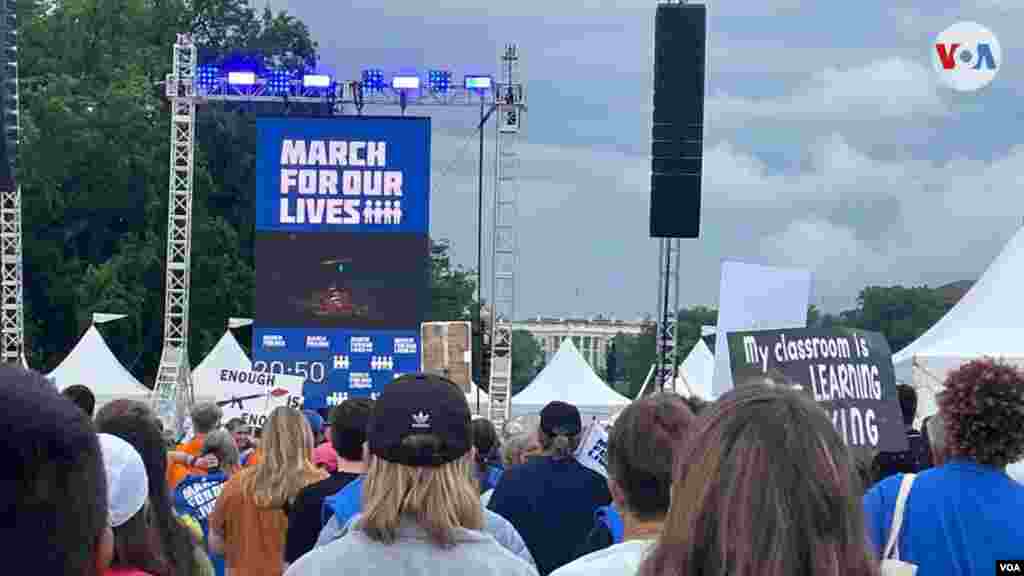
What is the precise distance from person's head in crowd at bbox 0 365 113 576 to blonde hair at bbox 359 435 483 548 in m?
1.43

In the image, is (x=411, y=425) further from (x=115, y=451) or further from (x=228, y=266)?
(x=228, y=266)

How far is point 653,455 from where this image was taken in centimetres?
386

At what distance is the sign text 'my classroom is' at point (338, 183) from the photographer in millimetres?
23703

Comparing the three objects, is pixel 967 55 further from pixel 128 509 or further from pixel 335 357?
pixel 128 509

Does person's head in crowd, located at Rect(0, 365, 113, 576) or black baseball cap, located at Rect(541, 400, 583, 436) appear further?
black baseball cap, located at Rect(541, 400, 583, 436)

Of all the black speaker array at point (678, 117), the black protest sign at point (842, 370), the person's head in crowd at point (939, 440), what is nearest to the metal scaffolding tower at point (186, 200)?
the black speaker array at point (678, 117)

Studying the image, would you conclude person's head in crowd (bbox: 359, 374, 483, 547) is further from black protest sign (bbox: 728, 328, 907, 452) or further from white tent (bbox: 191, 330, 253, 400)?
white tent (bbox: 191, 330, 253, 400)

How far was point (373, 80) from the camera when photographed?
27.1m

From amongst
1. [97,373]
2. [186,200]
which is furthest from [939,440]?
[97,373]

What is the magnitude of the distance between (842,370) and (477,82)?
2035 centimetres

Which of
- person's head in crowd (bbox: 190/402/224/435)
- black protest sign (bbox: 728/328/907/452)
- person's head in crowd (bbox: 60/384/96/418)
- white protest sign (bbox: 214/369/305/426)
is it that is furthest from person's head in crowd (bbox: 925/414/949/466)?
white protest sign (bbox: 214/369/305/426)

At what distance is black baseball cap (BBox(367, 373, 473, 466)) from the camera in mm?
3529

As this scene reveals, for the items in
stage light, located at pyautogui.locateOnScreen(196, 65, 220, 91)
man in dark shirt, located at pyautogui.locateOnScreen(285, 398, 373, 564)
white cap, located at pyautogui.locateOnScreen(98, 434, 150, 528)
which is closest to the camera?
white cap, located at pyautogui.locateOnScreen(98, 434, 150, 528)

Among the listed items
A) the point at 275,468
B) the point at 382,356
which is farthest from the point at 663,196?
the point at 275,468
